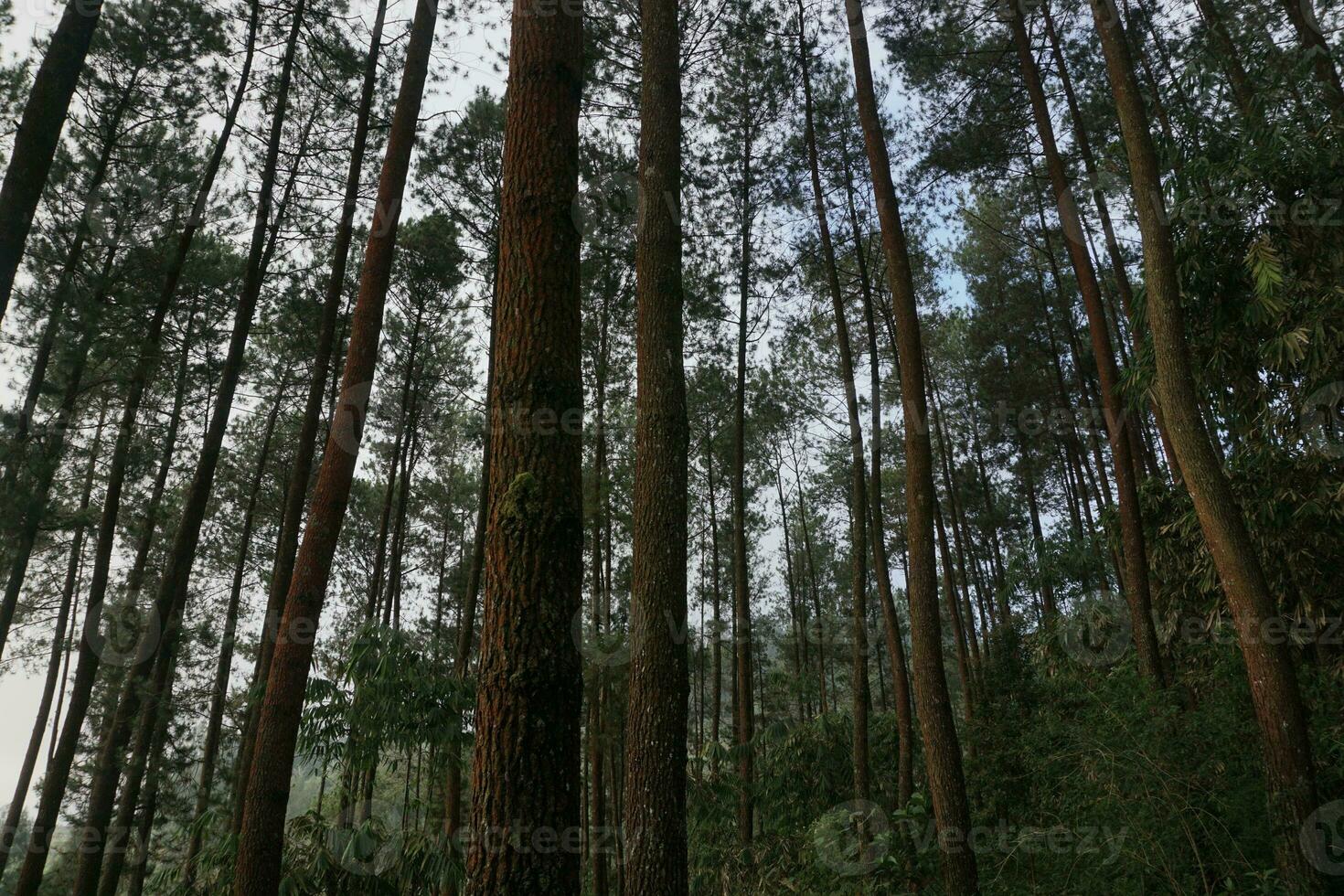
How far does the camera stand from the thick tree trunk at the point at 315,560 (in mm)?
4676

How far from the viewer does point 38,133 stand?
3.71 metres

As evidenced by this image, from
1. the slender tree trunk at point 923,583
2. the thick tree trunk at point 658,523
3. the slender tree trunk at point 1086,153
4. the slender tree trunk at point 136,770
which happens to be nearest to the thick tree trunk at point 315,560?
the thick tree trunk at point 658,523

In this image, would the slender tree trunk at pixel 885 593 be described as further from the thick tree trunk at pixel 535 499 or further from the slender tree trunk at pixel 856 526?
the thick tree trunk at pixel 535 499

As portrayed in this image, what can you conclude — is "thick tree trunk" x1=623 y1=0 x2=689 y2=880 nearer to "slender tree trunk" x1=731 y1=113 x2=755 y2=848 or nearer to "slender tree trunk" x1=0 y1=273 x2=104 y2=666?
"slender tree trunk" x1=731 y1=113 x2=755 y2=848

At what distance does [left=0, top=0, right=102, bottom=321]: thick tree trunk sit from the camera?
357 cm

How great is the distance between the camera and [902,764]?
8625mm

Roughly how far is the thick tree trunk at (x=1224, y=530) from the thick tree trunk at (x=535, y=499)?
13.5 feet

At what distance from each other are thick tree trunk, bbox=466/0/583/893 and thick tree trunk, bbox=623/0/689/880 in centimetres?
140

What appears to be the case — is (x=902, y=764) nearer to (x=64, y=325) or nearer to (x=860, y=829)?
(x=860, y=829)

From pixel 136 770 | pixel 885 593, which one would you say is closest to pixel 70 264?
pixel 136 770

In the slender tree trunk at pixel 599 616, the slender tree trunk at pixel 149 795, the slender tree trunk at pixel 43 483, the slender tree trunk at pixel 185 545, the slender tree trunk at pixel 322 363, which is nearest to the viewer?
the slender tree trunk at pixel 185 545

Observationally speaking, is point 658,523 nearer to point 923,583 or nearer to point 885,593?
point 923,583

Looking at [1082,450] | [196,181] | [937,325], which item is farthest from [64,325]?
[1082,450]

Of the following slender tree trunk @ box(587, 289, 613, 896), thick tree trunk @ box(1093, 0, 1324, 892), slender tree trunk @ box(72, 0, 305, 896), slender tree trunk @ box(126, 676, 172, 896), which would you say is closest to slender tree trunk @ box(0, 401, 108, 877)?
slender tree trunk @ box(126, 676, 172, 896)
